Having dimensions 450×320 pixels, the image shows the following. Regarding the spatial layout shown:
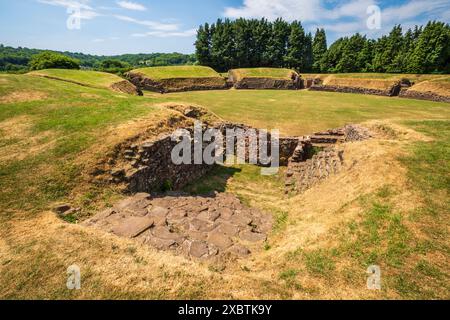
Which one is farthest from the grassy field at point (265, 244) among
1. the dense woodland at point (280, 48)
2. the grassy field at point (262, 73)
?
the dense woodland at point (280, 48)

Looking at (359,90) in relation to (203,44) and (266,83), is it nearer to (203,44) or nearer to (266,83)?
(266,83)

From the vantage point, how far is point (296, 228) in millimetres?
7633

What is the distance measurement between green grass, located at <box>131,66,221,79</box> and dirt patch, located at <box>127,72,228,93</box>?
1.11 meters

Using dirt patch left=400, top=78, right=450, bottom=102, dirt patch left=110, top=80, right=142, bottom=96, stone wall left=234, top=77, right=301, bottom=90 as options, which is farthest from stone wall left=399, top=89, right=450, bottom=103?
dirt patch left=110, top=80, right=142, bottom=96

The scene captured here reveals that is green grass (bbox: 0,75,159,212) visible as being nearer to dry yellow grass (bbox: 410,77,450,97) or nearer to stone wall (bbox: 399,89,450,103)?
stone wall (bbox: 399,89,450,103)

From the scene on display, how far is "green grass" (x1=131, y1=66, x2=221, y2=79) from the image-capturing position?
44.7 meters

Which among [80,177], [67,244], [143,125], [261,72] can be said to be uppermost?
[261,72]

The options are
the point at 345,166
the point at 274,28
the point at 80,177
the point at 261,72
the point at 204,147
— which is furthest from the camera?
the point at 274,28

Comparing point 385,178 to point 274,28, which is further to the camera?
point 274,28

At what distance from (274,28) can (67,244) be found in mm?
71565

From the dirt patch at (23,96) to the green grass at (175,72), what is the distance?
29.9 meters

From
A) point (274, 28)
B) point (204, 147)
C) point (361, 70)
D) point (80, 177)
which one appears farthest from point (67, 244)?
point (274, 28)

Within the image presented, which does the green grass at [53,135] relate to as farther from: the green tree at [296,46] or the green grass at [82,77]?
the green tree at [296,46]
